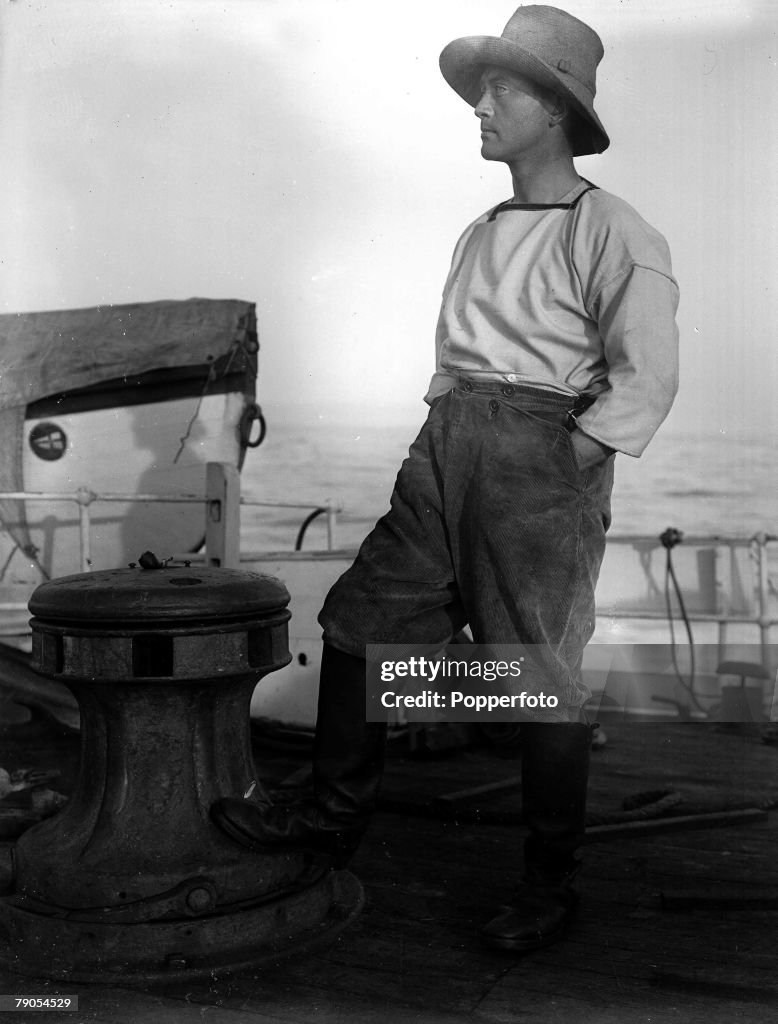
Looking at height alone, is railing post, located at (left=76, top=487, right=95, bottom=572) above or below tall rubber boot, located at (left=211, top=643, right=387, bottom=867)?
above

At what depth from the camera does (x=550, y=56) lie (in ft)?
7.71

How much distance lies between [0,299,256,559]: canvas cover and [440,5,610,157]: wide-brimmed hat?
2980 mm

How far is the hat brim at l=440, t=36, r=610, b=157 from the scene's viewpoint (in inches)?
91.4

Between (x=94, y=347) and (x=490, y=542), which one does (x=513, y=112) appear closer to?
(x=490, y=542)

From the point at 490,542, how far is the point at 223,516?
2496mm

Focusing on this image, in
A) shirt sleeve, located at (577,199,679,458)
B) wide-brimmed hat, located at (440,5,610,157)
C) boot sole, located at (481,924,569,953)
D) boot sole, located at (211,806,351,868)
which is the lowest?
boot sole, located at (481,924,569,953)

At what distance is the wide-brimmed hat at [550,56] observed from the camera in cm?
233

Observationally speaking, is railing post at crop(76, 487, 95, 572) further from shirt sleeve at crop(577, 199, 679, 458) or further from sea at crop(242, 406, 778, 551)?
shirt sleeve at crop(577, 199, 679, 458)

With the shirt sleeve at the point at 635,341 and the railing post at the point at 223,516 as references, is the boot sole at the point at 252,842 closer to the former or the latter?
the shirt sleeve at the point at 635,341

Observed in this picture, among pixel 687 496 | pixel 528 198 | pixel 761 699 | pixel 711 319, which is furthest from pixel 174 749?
pixel 761 699

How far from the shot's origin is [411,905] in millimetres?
2467

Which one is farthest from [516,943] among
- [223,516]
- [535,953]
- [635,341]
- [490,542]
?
[223,516]

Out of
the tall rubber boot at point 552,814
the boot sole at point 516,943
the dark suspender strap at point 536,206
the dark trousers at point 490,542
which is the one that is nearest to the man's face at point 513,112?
the dark suspender strap at point 536,206

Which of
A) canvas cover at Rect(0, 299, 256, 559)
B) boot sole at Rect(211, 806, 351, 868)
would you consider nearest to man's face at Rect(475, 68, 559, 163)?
boot sole at Rect(211, 806, 351, 868)
